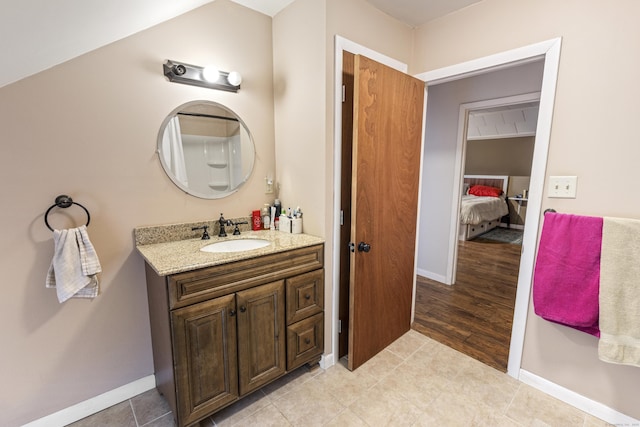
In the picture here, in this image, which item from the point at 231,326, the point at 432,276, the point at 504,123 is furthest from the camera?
the point at 504,123

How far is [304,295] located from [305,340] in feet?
1.00

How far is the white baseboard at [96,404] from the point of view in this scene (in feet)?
4.92

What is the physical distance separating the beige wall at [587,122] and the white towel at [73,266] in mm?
2502

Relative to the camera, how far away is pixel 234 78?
184cm

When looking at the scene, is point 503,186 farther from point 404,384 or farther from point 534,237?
point 404,384

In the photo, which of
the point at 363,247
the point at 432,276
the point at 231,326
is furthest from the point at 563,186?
the point at 432,276

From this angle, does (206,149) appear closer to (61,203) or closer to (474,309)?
(61,203)

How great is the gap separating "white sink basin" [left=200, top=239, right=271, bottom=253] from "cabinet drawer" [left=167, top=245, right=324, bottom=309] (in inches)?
8.2

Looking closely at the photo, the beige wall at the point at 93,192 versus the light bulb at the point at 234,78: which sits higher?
the light bulb at the point at 234,78

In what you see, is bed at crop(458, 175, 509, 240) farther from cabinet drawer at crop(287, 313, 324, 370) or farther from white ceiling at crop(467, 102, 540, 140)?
cabinet drawer at crop(287, 313, 324, 370)

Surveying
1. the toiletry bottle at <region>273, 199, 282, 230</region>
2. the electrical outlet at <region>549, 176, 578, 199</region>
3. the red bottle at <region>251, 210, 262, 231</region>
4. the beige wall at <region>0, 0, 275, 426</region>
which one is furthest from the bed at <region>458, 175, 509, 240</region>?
the beige wall at <region>0, 0, 275, 426</region>

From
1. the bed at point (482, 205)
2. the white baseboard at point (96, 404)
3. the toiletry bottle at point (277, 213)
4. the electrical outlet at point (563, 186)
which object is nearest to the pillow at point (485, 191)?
the bed at point (482, 205)

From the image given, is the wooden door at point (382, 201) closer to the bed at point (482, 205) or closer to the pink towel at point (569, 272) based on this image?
the pink towel at point (569, 272)

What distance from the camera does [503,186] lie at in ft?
21.2
